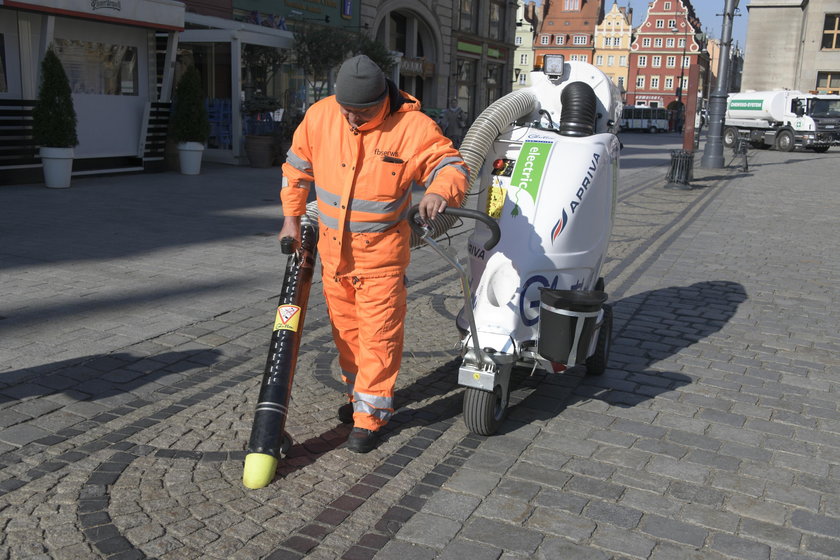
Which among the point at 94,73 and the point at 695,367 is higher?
the point at 94,73

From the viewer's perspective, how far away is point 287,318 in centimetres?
380

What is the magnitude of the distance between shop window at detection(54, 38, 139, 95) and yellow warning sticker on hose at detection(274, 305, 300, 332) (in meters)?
12.0

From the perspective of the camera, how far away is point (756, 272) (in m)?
8.43

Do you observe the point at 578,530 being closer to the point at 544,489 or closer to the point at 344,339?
the point at 544,489

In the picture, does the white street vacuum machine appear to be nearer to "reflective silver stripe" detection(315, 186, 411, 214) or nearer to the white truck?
"reflective silver stripe" detection(315, 186, 411, 214)

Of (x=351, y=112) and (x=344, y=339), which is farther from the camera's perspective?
(x=344, y=339)

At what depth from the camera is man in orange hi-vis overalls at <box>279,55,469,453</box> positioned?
11.9 ft

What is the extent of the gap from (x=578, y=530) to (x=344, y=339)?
1.45 metres

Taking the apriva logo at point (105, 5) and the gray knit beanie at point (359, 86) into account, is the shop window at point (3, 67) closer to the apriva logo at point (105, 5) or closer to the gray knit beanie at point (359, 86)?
the apriva logo at point (105, 5)

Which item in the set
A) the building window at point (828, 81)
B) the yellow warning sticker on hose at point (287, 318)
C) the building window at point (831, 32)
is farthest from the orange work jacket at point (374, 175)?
the building window at point (831, 32)

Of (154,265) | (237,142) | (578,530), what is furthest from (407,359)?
(237,142)

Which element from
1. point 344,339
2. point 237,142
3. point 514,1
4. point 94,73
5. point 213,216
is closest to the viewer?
point 344,339

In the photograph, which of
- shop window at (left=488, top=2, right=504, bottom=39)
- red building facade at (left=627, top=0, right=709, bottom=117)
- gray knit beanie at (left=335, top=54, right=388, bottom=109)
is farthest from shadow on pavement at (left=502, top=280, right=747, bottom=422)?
red building facade at (left=627, top=0, right=709, bottom=117)

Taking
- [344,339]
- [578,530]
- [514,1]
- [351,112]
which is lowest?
[578,530]
